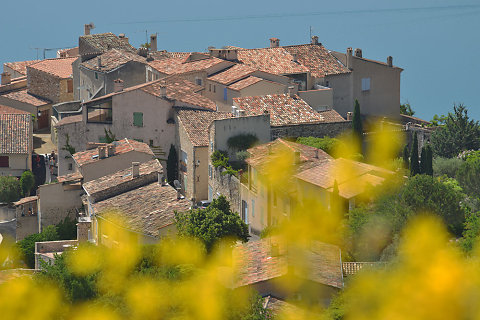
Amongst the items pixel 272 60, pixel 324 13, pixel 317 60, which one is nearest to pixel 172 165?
pixel 272 60

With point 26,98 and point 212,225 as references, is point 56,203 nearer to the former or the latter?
point 212,225

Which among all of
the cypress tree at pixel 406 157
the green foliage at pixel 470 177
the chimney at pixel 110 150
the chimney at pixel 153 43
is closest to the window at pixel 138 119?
the chimney at pixel 110 150

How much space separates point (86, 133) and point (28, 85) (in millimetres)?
10979

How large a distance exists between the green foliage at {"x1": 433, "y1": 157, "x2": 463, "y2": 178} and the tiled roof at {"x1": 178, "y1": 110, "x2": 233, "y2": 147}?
6.79 metres

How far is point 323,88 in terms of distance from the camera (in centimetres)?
4084

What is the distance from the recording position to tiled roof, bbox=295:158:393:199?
28531 millimetres

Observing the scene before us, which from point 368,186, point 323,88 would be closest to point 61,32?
point 323,88

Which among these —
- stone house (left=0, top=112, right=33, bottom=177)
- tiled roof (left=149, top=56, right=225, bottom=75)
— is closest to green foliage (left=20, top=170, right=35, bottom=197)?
stone house (left=0, top=112, right=33, bottom=177)

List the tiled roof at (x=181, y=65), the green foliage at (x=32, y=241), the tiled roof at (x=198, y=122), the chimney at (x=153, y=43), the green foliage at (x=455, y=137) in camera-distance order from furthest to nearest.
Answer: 1. the chimney at (x=153, y=43)
2. the tiled roof at (x=181, y=65)
3. the green foliage at (x=455, y=137)
4. the tiled roof at (x=198, y=122)
5. the green foliage at (x=32, y=241)

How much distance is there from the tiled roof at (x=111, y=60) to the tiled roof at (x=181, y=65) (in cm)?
94

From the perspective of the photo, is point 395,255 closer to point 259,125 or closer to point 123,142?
point 259,125

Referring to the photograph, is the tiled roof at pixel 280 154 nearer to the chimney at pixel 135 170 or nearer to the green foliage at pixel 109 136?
the chimney at pixel 135 170

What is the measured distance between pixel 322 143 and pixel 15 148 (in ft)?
41.1

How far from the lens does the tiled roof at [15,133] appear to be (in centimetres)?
4078
